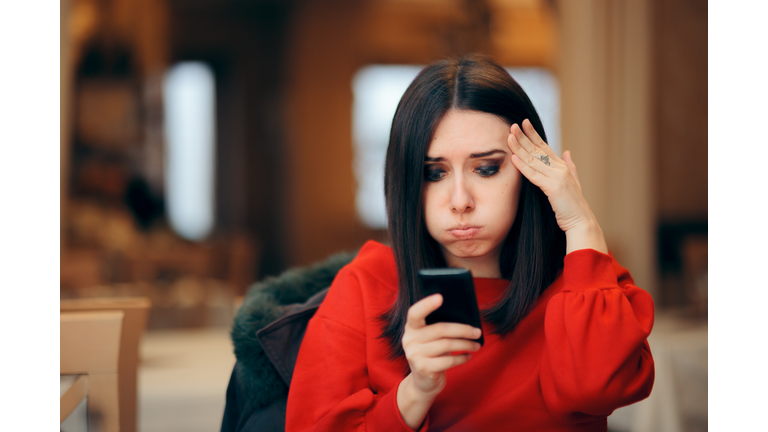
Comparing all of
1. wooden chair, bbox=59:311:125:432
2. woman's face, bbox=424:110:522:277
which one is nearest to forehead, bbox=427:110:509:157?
woman's face, bbox=424:110:522:277

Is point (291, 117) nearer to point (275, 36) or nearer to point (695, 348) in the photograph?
point (275, 36)

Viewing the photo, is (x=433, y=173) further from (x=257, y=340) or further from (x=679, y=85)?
(x=679, y=85)

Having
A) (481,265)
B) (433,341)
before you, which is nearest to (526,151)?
(481,265)

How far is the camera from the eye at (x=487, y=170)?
90 centimetres

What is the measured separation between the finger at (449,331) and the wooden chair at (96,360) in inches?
28.7

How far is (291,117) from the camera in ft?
24.6

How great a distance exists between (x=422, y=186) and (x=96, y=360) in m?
0.74

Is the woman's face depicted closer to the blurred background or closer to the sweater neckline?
the sweater neckline

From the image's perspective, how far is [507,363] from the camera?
95 centimetres

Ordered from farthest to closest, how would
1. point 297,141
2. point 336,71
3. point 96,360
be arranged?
point 297,141
point 336,71
point 96,360

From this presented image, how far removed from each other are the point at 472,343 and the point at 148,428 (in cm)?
133

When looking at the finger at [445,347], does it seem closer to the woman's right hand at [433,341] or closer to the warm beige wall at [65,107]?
the woman's right hand at [433,341]
